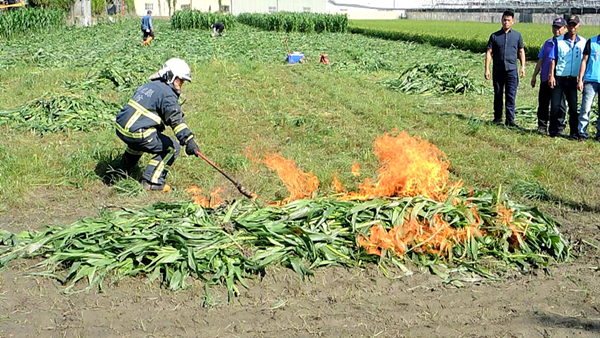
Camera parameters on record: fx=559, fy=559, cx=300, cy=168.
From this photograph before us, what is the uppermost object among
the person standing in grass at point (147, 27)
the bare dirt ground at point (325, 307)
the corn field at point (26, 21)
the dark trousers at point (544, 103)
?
the corn field at point (26, 21)

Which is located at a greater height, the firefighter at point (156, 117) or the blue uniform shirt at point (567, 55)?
the blue uniform shirt at point (567, 55)

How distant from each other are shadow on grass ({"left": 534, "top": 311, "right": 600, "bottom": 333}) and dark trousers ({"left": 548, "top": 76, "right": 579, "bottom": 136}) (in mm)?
5757

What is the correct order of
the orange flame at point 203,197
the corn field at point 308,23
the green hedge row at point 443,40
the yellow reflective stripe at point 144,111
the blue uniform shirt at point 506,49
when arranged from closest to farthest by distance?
the orange flame at point 203,197
the yellow reflective stripe at point 144,111
the blue uniform shirt at point 506,49
the green hedge row at point 443,40
the corn field at point 308,23

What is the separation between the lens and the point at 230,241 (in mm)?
4992

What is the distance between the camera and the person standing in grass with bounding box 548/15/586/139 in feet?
29.0

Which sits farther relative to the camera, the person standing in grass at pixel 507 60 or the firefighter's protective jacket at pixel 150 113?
the person standing in grass at pixel 507 60

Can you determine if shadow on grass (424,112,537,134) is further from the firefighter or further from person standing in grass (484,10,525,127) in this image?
the firefighter

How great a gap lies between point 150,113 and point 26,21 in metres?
28.4

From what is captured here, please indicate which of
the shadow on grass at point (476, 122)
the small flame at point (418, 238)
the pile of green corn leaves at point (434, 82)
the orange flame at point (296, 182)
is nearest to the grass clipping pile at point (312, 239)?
the small flame at point (418, 238)

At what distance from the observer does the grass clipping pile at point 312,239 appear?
4746mm

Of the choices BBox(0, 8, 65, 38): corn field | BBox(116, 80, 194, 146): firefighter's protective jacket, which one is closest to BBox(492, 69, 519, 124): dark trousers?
BBox(116, 80, 194, 146): firefighter's protective jacket

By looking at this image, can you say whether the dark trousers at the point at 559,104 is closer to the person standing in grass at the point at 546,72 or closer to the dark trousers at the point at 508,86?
the person standing in grass at the point at 546,72

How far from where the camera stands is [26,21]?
30672 millimetres

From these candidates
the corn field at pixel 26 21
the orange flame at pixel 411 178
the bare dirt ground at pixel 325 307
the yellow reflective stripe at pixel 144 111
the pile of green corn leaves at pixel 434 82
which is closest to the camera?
the bare dirt ground at pixel 325 307
